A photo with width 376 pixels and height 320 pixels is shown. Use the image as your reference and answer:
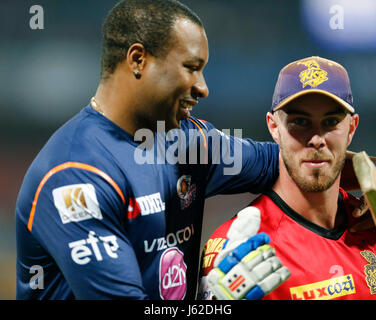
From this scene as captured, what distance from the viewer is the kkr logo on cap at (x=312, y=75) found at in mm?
1708

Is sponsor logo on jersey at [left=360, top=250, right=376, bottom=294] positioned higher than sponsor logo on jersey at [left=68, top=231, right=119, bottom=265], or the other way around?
sponsor logo on jersey at [left=68, top=231, right=119, bottom=265]

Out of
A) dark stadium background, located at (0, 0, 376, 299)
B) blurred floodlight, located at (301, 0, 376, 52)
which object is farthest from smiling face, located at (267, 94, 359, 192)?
blurred floodlight, located at (301, 0, 376, 52)

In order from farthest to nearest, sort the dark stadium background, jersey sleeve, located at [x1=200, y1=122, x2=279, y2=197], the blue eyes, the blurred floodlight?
the dark stadium background < the blurred floodlight < jersey sleeve, located at [x1=200, y1=122, x2=279, y2=197] < the blue eyes

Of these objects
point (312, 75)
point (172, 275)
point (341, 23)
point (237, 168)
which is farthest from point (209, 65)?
point (172, 275)

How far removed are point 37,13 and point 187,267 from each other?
3194 mm

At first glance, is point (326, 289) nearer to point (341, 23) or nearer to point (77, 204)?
point (77, 204)

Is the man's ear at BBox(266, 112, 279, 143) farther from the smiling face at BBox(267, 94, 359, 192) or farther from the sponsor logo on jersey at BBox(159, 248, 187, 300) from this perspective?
the sponsor logo on jersey at BBox(159, 248, 187, 300)

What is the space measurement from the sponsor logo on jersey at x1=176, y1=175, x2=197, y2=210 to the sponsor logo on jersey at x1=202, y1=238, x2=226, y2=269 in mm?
166

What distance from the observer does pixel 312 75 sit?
174 centimetres

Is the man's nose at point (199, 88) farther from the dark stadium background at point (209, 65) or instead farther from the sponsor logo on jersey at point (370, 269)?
the dark stadium background at point (209, 65)

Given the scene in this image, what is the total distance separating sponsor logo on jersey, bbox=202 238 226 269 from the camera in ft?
5.69

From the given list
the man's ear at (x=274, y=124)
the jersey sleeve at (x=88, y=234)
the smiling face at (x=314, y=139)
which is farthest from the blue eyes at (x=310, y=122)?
the jersey sleeve at (x=88, y=234)

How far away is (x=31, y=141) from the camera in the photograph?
192 inches

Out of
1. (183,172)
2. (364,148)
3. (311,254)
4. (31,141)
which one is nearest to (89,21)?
(31,141)
